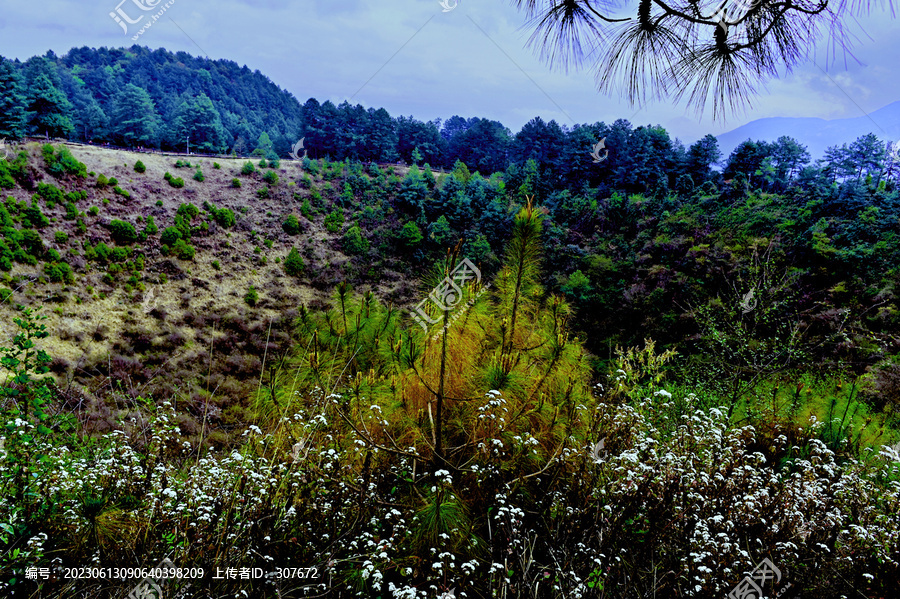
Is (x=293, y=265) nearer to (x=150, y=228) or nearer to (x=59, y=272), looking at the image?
(x=150, y=228)

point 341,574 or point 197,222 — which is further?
point 197,222

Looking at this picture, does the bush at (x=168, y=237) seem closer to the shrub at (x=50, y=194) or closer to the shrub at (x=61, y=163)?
the shrub at (x=50, y=194)

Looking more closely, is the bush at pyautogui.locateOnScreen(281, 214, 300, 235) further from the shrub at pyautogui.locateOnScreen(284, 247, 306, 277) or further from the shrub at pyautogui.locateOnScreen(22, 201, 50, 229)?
the shrub at pyautogui.locateOnScreen(22, 201, 50, 229)

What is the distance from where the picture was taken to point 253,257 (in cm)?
2636

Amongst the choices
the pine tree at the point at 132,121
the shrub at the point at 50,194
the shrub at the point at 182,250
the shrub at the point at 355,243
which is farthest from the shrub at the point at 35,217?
the pine tree at the point at 132,121

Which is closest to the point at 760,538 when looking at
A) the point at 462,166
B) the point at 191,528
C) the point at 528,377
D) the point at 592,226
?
the point at 528,377

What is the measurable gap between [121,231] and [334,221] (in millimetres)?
12748

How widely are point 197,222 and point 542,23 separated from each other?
30.5 m

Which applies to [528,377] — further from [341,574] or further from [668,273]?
[668,273]

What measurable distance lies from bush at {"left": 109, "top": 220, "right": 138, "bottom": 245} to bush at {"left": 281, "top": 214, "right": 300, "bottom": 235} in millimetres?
8827

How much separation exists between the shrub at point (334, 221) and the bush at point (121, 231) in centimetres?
1179

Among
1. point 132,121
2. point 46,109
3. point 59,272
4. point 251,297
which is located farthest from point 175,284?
point 132,121

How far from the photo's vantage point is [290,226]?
2925 centimetres

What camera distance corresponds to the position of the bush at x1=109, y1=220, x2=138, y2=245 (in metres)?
23.0
